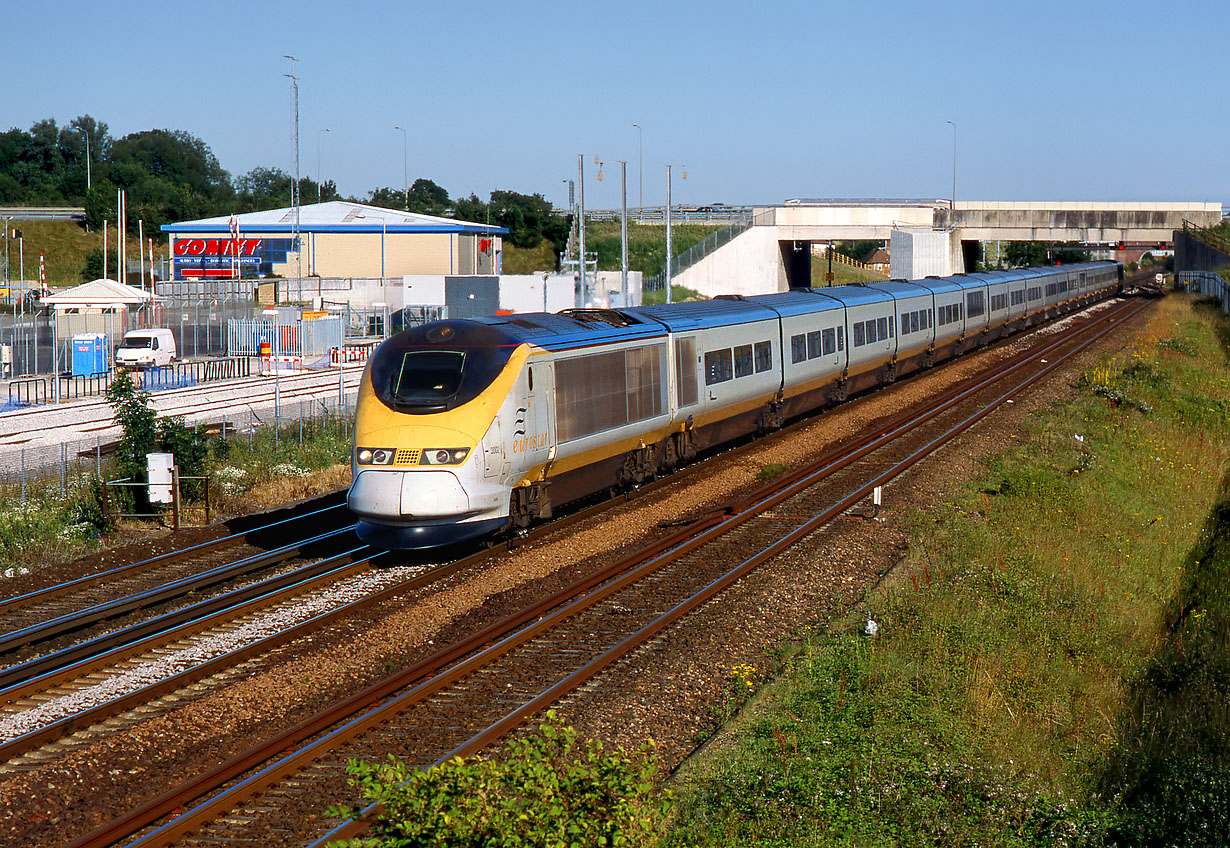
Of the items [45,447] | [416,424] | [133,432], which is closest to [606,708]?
[416,424]

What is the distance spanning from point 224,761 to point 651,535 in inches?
344

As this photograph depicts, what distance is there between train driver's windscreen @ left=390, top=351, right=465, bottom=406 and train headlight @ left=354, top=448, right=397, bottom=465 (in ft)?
2.23

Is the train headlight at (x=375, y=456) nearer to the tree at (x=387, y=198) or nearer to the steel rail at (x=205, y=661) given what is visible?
the steel rail at (x=205, y=661)

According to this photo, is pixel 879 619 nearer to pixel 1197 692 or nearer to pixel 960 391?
pixel 1197 692

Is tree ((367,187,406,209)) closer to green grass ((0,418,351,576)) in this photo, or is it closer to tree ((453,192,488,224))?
tree ((453,192,488,224))

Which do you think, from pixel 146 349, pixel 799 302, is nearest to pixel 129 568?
pixel 799 302

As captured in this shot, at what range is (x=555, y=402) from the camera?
648 inches

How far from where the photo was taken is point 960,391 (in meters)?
33.8

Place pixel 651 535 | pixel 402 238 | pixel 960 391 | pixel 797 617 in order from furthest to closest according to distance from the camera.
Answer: pixel 402 238
pixel 960 391
pixel 651 535
pixel 797 617

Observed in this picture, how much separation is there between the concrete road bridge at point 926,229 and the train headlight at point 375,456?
53455 millimetres

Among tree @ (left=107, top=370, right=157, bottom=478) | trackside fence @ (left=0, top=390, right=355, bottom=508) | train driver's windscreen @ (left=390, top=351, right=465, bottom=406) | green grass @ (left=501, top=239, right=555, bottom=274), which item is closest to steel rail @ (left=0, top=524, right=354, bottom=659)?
train driver's windscreen @ (left=390, top=351, right=465, bottom=406)

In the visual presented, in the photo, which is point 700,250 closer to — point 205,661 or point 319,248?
point 319,248

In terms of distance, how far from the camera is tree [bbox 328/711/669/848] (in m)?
6.25

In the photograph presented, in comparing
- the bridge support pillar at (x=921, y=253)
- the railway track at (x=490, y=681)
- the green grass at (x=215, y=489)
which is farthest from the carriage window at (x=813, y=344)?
the bridge support pillar at (x=921, y=253)
